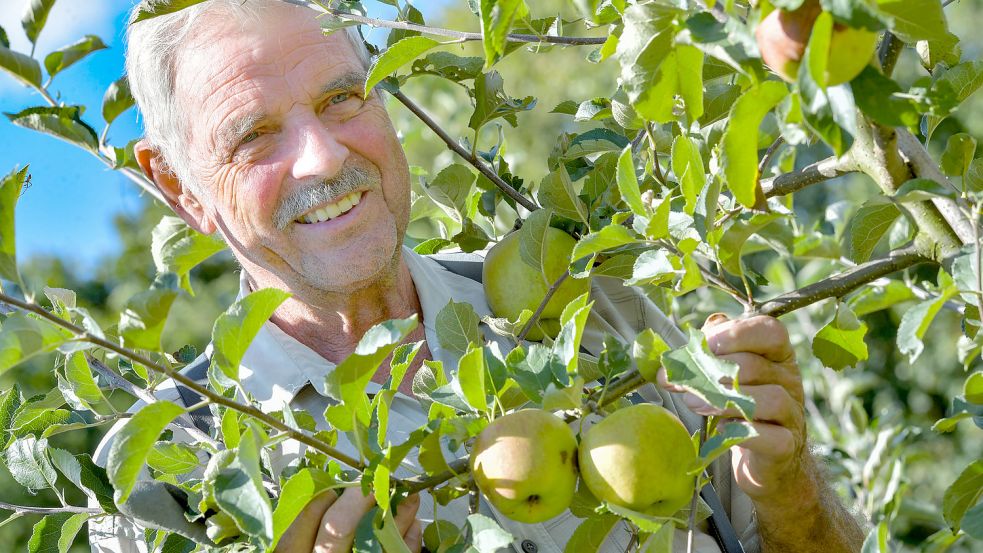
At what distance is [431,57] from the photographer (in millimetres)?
1275

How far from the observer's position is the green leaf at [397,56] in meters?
0.96

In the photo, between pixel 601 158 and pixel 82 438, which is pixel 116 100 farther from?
pixel 82 438

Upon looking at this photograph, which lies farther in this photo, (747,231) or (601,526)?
(601,526)

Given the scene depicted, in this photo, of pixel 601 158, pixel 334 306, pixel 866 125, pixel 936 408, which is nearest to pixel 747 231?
pixel 866 125

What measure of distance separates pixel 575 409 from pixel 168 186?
1173 mm

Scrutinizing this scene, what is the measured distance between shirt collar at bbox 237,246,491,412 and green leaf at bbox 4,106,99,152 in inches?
22.1

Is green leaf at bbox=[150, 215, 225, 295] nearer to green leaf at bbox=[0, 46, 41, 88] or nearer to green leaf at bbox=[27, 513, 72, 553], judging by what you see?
green leaf at bbox=[0, 46, 41, 88]

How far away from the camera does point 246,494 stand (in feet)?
2.45

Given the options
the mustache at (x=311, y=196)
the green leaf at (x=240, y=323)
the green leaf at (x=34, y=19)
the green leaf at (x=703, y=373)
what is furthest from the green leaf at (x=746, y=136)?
the mustache at (x=311, y=196)

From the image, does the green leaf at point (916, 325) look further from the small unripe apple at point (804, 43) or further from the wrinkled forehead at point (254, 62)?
the wrinkled forehead at point (254, 62)

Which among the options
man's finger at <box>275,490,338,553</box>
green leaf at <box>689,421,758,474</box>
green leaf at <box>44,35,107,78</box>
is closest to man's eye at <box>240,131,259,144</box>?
green leaf at <box>44,35,107,78</box>

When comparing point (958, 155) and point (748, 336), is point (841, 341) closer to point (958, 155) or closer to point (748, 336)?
point (748, 336)

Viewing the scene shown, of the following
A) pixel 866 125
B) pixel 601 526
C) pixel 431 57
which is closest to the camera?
pixel 866 125

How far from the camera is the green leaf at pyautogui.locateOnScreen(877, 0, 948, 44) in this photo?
0.61 metres
